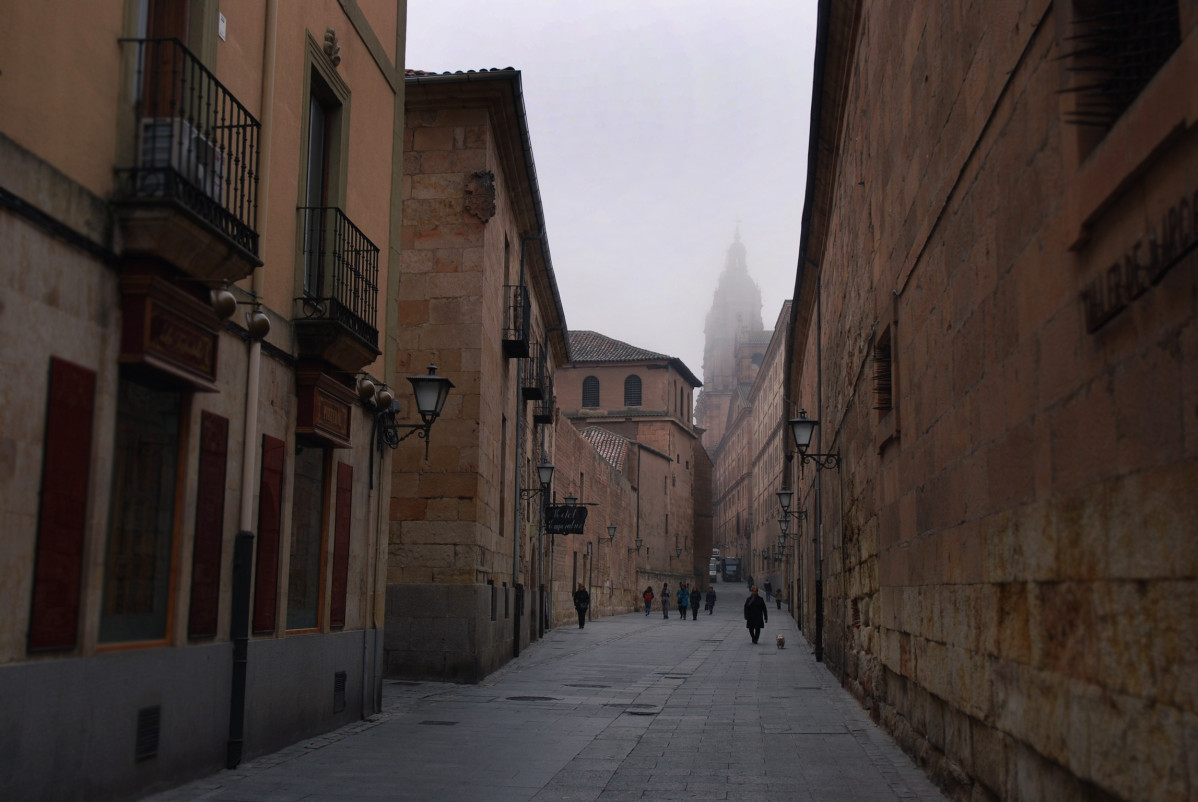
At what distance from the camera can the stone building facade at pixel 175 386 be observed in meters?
5.86

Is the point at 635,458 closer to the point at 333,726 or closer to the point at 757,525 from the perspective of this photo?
the point at 757,525

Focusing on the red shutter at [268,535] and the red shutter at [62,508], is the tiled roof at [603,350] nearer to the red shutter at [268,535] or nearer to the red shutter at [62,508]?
the red shutter at [268,535]

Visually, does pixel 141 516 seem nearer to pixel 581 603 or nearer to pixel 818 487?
pixel 818 487

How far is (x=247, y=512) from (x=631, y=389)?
6219 centimetres

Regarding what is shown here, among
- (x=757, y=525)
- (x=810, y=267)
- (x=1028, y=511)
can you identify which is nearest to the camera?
(x=1028, y=511)

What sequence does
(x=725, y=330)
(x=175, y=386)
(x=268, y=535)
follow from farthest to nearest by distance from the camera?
(x=725, y=330), (x=268, y=535), (x=175, y=386)

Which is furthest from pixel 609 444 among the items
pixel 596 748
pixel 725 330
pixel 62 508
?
pixel 725 330

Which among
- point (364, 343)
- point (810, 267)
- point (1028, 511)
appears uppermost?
point (810, 267)

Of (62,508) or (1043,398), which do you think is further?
(62,508)

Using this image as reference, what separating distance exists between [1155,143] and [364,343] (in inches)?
303

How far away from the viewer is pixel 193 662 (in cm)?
769

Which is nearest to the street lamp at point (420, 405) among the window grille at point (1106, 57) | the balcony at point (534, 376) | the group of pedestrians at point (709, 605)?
the window grille at point (1106, 57)

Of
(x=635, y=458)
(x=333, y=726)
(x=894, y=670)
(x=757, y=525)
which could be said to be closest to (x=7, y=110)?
(x=333, y=726)

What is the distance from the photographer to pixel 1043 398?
4.99 meters
